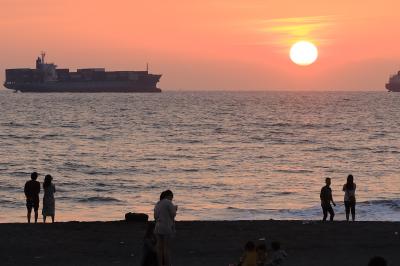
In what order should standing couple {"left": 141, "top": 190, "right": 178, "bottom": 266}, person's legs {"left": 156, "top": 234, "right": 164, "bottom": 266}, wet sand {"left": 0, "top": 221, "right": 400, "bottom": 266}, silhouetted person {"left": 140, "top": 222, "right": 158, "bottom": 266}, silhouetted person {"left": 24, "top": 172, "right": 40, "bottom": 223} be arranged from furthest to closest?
silhouetted person {"left": 24, "top": 172, "right": 40, "bottom": 223}, wet sand {"left": 0, "top": 221, "right": 400, "bottom": 266}, standing couple {"left": 141, "top": 190, "right": 178, "bottom": 266}, person's legs {"left": 156, "top": 234, "right": 164, "bottom": 266}, silhouetted person {"left": 140, "top": 222, "right": 158, "bottom": 266}

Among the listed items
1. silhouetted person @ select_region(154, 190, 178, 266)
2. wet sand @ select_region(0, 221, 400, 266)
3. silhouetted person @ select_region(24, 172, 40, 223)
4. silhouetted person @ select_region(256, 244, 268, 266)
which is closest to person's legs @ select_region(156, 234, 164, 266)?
silhouetted person @ select_region(154, 190, 178, 266)

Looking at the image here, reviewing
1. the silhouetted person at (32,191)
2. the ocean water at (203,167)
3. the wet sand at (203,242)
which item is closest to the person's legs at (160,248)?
the wet sand at (203,242)

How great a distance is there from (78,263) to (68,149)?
50.1 metres

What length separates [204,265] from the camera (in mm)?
15695

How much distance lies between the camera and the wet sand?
16.3 m

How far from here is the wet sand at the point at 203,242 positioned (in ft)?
53.4

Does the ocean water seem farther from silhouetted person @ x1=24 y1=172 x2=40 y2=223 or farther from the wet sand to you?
the wet sand

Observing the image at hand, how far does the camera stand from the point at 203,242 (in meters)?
18.1

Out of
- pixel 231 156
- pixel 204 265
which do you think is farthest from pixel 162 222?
pixel 231 156

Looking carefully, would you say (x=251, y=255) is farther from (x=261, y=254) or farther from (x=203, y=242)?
(x=203, y=242)

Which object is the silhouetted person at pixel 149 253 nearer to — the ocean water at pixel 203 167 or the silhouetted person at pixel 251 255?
the silhouetted person at pixel 251 255

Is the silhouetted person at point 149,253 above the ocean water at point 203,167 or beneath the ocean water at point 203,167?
above

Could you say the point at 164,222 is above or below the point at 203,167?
above

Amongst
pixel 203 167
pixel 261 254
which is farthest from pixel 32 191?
pixel 203 167
